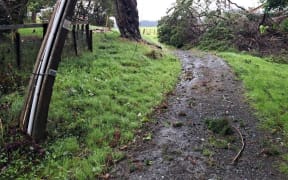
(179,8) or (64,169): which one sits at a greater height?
(179,8)

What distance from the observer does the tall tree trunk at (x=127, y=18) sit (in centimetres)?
1728

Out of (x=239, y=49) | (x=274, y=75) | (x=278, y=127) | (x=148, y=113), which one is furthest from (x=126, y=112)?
(x=239, y=49)

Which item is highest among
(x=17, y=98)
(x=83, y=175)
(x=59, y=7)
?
(x=59, y=7)

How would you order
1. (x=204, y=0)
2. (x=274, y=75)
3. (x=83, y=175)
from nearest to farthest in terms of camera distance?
(x=83, y=175), (x=274, y=75), (x=204, y=0)

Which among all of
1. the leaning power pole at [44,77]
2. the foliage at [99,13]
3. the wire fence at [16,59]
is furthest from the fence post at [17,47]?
the foliage at [99,13]

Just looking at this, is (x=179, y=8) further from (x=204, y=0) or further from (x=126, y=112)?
(x=126, y=112)

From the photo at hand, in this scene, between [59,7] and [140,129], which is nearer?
[59,7]

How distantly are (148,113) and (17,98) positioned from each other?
9.27 feet

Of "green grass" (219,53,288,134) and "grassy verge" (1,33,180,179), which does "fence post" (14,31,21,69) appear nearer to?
"grassy verge" (1,33,180,179)

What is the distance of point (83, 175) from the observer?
515cm

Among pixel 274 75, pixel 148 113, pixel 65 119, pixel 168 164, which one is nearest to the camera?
pixel 168 164

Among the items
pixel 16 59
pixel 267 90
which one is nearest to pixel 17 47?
pixel 16 59

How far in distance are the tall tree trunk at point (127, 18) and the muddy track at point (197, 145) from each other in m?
8.35

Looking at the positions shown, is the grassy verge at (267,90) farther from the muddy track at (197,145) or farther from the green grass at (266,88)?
the muddy track at (197,145)
